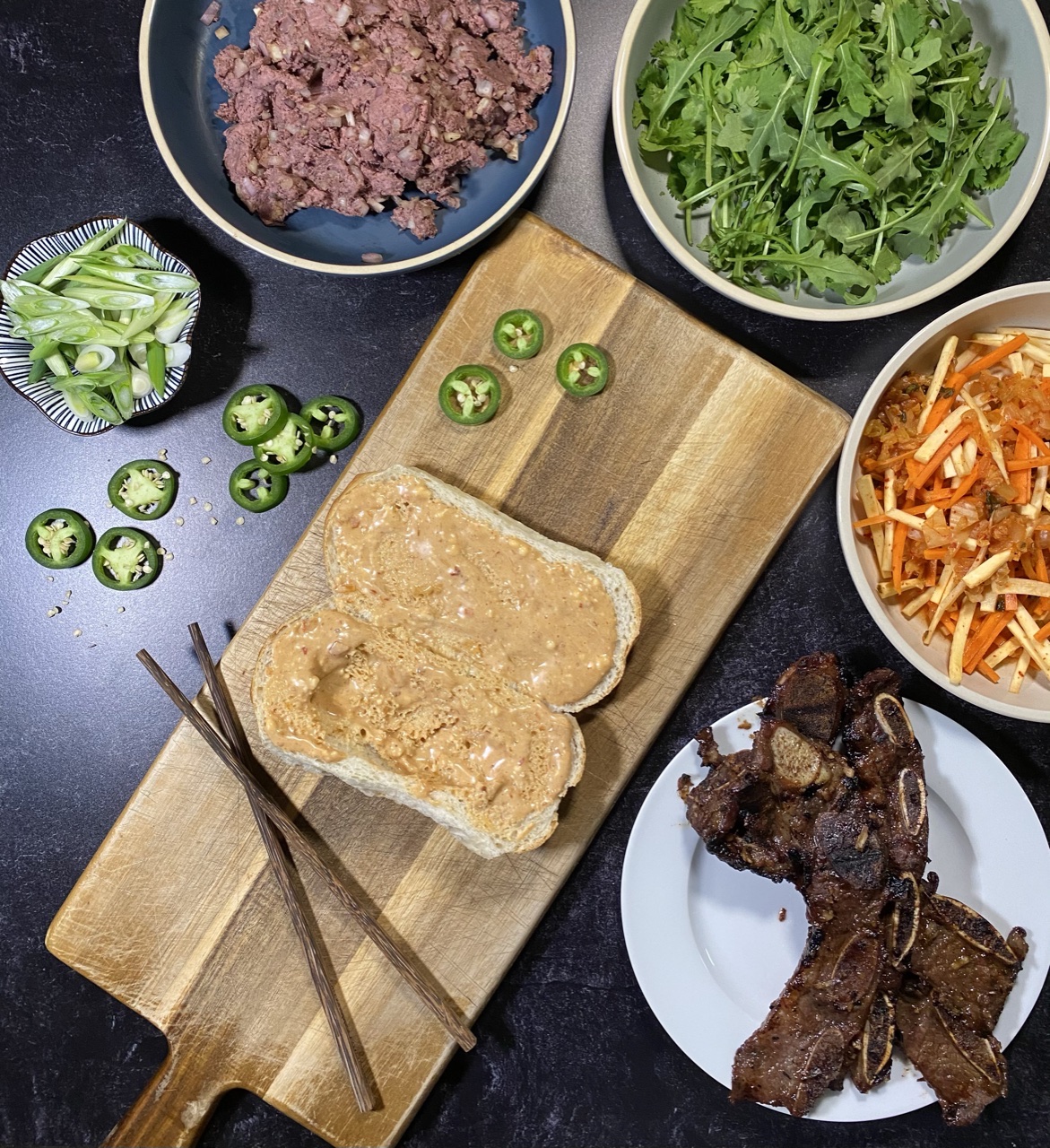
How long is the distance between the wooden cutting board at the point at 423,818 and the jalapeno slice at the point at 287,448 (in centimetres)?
23

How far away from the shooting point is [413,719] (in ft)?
10.5

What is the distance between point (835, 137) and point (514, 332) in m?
1.22

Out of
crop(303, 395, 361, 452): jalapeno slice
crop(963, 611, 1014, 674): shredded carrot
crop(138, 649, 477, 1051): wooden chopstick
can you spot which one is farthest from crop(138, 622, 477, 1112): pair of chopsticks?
crop(963, 611, 1014, 674): shredded carrot

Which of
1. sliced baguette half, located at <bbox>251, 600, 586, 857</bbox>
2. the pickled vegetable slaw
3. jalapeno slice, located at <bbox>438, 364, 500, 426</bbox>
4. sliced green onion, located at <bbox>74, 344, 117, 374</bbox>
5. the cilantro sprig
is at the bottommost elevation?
sliced baguette half, located at <bbox>251, 600, 586, 857</bbox>

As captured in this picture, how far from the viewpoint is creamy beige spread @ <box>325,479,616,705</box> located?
3143 millimetres

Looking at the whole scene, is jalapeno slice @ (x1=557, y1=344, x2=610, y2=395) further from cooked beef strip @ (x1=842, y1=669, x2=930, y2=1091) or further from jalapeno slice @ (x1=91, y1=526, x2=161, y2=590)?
jalapeno slice @ (x1=91, y1=526, x2=161, y2=590)

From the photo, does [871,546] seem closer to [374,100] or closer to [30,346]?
[374,100]

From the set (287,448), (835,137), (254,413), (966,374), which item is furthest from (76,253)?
(966,374)

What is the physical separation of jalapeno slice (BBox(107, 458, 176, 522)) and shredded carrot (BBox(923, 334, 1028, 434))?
113 inches

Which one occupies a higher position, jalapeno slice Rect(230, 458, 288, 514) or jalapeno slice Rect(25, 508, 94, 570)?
jalapeno slice Rect(230, 458, 288, 514)

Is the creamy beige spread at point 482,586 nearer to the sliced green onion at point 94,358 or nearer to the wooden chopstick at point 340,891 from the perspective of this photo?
the wooden chopstick at point 340,891

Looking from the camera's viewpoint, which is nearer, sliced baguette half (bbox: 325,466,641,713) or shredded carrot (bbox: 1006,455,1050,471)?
shredded carrot (bbox: 1006,455,1050,471)

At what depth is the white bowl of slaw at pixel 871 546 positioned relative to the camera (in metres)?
2.96

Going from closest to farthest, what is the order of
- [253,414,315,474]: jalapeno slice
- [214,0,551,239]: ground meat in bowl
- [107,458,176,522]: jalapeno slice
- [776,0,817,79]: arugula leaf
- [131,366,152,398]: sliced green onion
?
[776,0,817,79]: arugula leaf → [214,0,551,239]: ground meat in bowl → [131,366,152,398]: sliced green onion → [253,414,315,474]: jalapeno slice → [107,458,176,522]: jalapeno slice
